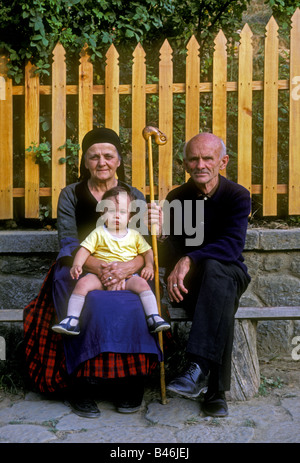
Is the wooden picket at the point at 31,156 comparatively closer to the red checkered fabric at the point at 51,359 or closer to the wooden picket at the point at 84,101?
the wooden picket at the point at 84,101

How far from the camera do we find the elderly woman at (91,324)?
→ 2.82 m

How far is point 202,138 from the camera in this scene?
10.6ft

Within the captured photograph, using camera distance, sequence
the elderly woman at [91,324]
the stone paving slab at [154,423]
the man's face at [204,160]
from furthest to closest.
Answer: the man's face at [204,160]
the elderly woman at [91,324]
the stone paving slab at [154,423]

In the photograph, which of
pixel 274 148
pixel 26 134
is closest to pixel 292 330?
pixel 274 148

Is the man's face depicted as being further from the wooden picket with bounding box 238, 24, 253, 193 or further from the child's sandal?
the child's sandal

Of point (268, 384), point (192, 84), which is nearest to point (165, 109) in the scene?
point (192, 84)

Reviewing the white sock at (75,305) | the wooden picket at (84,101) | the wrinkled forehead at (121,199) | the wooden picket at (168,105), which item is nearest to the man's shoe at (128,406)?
the white sock at (75,305)

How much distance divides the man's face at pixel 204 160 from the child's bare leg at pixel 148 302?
0.75 meters

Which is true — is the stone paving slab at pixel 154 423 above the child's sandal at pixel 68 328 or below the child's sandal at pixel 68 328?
below

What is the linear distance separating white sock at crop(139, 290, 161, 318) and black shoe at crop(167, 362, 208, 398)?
1.18 feet

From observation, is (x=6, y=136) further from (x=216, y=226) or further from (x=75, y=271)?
(x=216, y=226)

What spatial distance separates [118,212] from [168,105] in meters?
1.43
